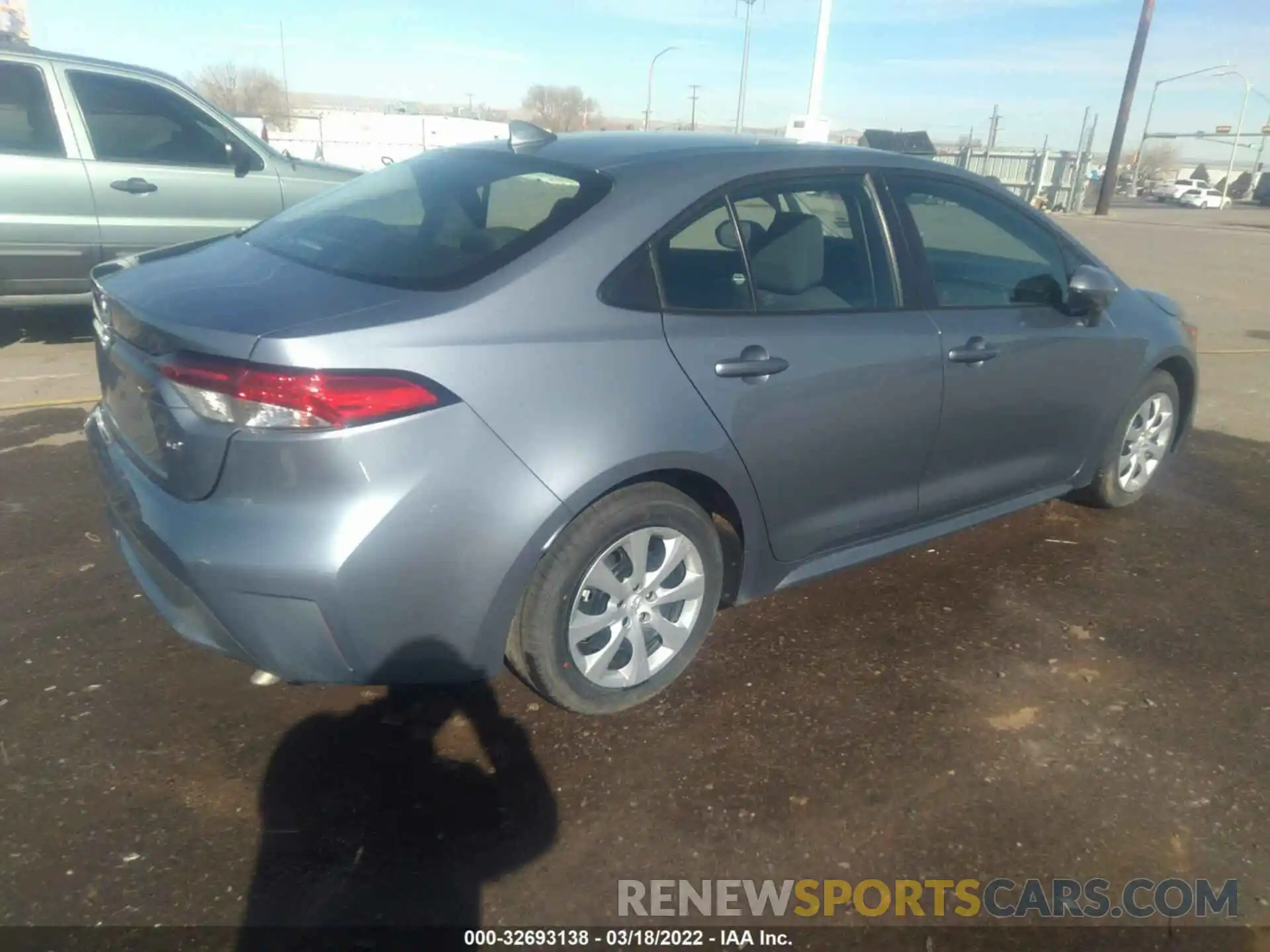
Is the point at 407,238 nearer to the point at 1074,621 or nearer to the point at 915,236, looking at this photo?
the point at 915,236

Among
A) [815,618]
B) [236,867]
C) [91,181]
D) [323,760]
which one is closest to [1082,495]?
[815,618]

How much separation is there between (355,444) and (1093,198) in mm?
50589

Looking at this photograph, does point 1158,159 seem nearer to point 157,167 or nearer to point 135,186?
point 157,167

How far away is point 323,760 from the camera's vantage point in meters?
2.63

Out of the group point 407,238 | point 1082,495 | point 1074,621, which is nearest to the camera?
point 407,238

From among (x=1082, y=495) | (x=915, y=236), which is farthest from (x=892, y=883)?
(x=1082, y=495)

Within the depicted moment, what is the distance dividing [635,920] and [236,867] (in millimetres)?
948

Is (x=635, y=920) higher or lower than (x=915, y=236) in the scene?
lower

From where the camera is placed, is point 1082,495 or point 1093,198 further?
point 1093,198

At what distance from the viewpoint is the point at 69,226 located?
20.6ft

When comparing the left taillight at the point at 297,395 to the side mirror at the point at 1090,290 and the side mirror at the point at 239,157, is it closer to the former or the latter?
the side mirror at the point at 1090,290

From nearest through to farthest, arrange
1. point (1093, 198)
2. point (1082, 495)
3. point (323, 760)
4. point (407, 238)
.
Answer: point (323, 760) → point (407, 238) → point (1082, 495) → point (1093, 198)

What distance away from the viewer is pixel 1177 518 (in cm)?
462

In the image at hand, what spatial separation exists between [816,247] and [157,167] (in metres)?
5.31
